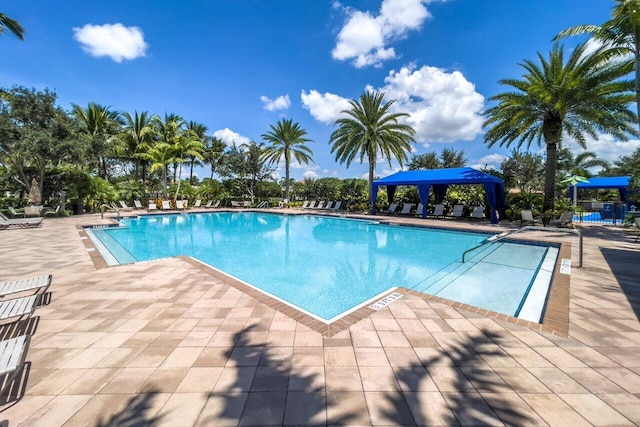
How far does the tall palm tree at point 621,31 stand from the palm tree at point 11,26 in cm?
2003

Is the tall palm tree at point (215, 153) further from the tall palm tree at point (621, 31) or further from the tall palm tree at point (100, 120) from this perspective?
the tall palm tree at point (621, 31)

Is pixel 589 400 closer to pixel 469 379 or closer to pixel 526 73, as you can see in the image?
pixel 469 379

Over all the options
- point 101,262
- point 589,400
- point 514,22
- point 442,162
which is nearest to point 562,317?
point 589,400

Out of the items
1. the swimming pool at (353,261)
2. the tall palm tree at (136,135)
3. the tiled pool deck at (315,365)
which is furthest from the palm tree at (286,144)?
the tiled pool deck at (315,365)

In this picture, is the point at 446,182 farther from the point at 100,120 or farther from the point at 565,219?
the point at 100,120

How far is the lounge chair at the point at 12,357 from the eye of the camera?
6.01 ft

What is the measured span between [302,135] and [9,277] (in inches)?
884

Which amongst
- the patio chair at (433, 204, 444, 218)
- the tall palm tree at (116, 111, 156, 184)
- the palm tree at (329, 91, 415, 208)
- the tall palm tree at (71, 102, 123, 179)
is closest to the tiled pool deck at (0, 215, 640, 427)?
the patio chair at (433, 204, 444, 218)

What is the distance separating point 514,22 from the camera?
9.41 metres

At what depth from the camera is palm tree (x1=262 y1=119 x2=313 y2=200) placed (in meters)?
24.5

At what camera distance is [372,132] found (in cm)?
1891

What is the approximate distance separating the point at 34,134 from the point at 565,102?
85.3 feet

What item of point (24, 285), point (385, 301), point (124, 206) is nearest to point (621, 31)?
point (385, 301)

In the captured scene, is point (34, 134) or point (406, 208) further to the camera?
point (406, 208)
